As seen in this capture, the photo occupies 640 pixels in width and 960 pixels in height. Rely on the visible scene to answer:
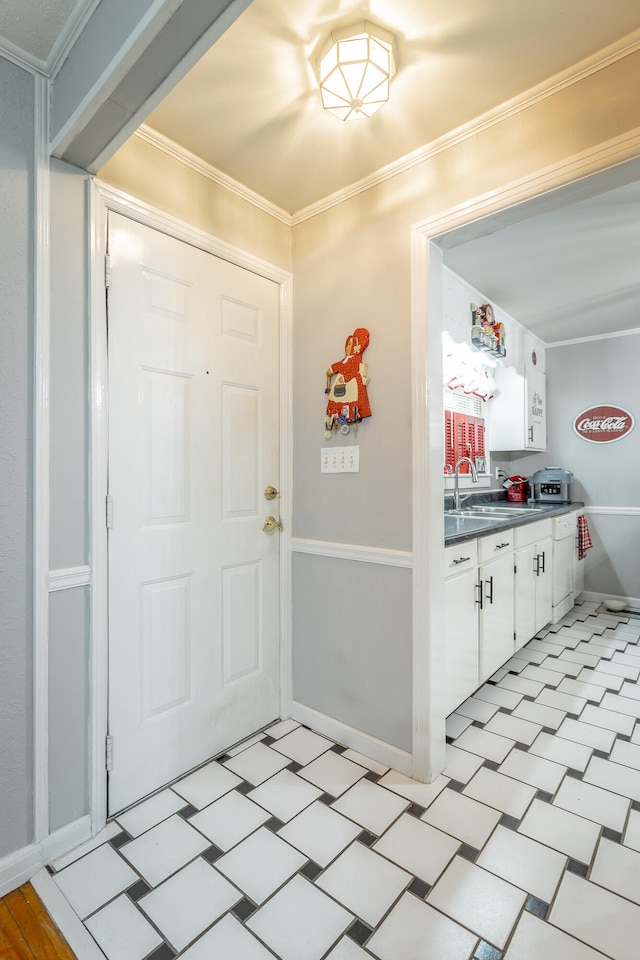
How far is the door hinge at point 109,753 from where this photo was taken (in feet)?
5.24

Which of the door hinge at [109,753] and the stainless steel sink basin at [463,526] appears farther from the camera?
the stainless steel sink basin at [463,526]

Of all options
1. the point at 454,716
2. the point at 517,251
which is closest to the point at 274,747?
the point at 454,716

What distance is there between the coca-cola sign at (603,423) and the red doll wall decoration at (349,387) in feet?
10.9

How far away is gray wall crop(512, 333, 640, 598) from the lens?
13.7 ft

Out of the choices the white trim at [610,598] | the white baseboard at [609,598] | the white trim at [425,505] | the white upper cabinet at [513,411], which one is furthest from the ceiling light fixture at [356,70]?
the white baseboard at [609,598]

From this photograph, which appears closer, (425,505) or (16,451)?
(16,451)

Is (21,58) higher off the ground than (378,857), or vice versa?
(21,58)

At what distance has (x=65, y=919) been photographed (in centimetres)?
126

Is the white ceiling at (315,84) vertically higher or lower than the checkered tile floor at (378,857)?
higher

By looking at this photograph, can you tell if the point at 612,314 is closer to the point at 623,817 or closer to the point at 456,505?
the point at 456,505

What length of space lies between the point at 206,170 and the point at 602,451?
158 inches

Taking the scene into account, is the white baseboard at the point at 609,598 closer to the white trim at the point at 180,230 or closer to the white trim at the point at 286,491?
the white trim at the point at 286,491

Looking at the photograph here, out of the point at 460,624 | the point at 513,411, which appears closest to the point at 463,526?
the point at 460,624

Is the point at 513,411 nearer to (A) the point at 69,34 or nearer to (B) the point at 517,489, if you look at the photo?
(B) the point at 517,489
